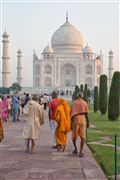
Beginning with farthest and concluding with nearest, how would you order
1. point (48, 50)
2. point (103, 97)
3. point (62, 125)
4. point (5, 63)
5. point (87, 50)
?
point (87, 50) → point (48, 50) → point (5, 63) → point (103, 97) → point (62, 125)

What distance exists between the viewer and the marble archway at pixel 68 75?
5984 cm

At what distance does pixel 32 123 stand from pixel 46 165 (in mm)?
1372

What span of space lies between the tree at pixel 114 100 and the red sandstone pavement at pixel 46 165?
750cm

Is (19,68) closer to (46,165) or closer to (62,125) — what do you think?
(62,125)

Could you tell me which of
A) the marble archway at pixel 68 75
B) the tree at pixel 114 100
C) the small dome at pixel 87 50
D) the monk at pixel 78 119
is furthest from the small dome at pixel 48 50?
the monk at pixel 78 119

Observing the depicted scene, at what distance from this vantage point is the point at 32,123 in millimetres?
7172

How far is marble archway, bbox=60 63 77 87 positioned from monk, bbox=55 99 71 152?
5210 cm

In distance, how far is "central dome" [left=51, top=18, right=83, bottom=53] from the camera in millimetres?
58594

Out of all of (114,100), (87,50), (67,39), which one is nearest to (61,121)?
(114,100)

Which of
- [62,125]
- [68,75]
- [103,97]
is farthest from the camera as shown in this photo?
[68,75]

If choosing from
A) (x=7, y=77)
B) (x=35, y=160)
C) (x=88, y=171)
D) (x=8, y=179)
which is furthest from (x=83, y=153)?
(x=7, y=77)

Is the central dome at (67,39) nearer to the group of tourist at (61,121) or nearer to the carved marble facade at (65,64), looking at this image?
the carved marble facade at (65,64)

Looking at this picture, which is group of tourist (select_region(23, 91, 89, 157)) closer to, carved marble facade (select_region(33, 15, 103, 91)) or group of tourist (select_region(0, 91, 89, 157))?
group of tourist (select_region(0, 91, 89, 157))

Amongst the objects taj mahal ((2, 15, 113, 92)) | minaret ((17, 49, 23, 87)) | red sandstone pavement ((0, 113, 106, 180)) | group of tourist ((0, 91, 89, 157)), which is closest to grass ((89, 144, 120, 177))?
red sandstone pavement ((0, 113, 106, 180))
